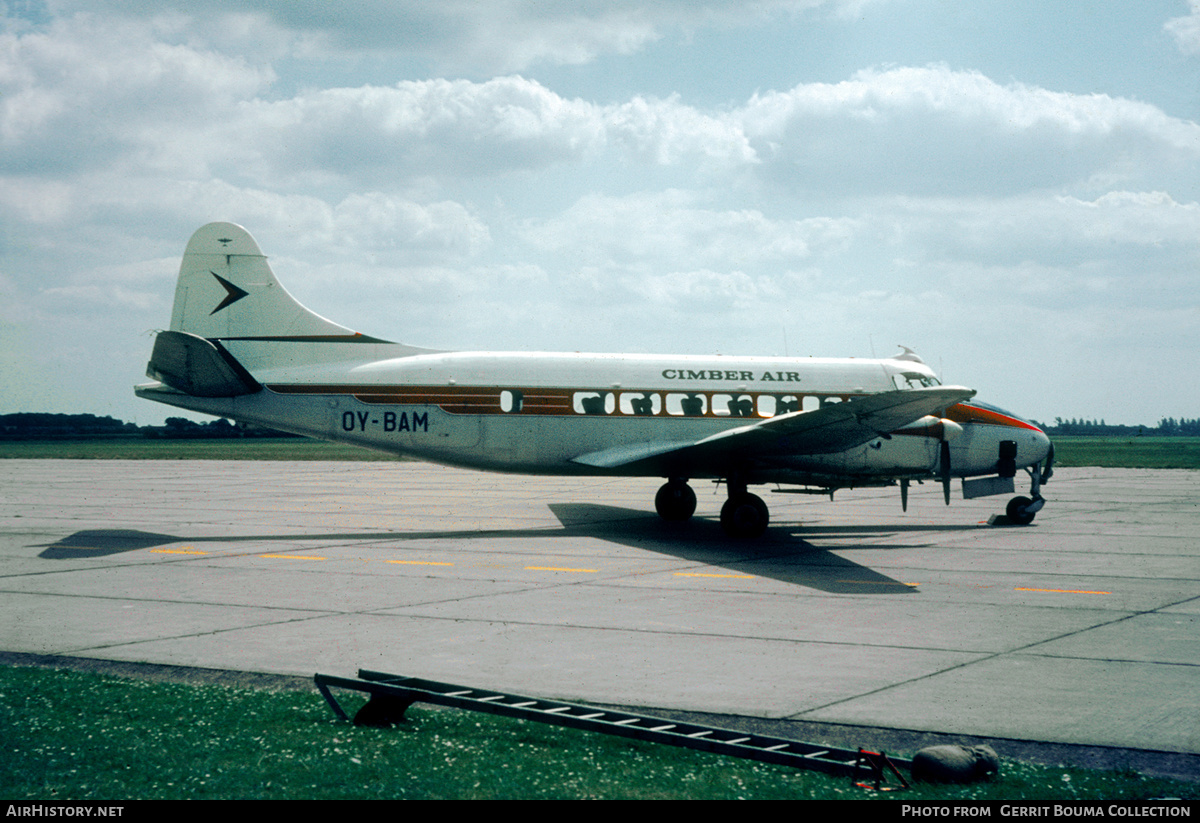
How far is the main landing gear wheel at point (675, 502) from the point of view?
75.3 feet

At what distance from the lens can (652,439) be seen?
22.1 metres

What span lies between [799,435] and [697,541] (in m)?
2.92

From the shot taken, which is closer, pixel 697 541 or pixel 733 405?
pixel 697 541

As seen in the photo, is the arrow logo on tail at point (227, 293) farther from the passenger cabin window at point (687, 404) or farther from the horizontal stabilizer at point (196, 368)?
the passenger cabin window at point (687, 404)

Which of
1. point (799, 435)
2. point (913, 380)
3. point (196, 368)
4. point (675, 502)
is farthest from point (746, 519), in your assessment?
point (196, 368)

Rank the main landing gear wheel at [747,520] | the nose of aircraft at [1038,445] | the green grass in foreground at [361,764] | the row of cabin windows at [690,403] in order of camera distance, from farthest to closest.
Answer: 1. the nose of aircraft at [1038,445]
2. the row of cabin windows at [690,403]
3. the main landing gear wheel at [747,520]
4. the green grass in foreground at [361,764]

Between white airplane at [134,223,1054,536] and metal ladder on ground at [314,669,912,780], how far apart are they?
41.9 feet

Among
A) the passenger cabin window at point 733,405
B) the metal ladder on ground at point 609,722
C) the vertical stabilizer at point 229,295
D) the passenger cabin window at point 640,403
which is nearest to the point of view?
the metal ladder on ground at point 609,722

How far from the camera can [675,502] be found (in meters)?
23.0

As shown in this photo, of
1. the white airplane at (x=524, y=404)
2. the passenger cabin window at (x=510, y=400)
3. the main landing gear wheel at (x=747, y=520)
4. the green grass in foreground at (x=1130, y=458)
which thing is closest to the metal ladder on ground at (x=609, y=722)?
the white airplane at (x=524, y=404)

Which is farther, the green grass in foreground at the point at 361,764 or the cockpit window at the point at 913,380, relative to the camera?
the cockpit window at the point at 913,380

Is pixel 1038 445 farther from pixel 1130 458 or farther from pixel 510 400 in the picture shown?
pixel 1130 458

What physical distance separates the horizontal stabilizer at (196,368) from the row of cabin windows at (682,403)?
5.56 meters
